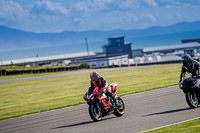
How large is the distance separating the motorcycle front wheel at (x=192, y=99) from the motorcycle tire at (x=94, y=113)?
317 centimetres

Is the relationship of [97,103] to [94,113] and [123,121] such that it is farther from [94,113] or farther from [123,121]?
[123,121]

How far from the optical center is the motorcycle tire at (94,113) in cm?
1305

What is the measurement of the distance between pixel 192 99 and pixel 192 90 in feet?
1.36

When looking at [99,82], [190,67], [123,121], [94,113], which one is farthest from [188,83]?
[94,113]

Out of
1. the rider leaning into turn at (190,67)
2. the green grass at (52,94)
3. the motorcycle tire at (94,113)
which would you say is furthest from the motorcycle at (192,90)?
the green grass at (52,94)

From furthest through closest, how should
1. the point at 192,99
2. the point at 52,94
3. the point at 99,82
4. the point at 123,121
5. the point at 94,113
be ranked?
1. the point at 52,94
2. the point at 192,99
3. the point at 99,82
4. the point at 94,113
5. the point at 123,121

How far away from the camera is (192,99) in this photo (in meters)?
14.0

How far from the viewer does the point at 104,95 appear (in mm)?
13594

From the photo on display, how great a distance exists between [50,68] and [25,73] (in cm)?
620

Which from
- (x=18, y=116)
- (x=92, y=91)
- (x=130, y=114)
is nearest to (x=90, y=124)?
(x=92, y=91)

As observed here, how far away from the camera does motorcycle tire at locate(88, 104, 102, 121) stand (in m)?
13.0

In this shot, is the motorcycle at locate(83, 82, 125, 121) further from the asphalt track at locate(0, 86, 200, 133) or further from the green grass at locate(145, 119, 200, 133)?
the green grass at locate(145, 119, 200, 133)

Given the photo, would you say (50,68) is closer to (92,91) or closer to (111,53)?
(92,91)

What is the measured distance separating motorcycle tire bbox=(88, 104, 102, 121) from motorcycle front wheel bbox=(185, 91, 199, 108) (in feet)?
10.4
